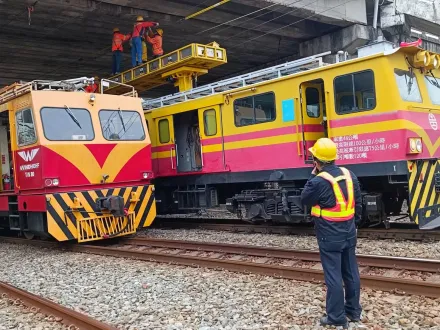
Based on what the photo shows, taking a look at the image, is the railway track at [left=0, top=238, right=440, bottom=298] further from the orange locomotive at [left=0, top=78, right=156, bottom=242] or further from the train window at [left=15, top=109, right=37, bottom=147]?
the train window at [left=15, top=109, right=37, bottom=147]

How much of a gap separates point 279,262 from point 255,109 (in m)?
3.98

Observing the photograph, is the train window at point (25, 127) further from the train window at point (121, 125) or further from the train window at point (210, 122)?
the train window at point (210, 122)

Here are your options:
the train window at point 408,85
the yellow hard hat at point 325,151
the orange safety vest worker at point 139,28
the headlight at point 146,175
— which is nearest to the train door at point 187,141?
the headlight at point 146,175

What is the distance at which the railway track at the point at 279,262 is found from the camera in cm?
557

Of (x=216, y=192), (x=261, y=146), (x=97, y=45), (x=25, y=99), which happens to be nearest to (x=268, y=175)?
(x=261, y=146)

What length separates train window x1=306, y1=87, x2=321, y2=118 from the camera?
9.62 m

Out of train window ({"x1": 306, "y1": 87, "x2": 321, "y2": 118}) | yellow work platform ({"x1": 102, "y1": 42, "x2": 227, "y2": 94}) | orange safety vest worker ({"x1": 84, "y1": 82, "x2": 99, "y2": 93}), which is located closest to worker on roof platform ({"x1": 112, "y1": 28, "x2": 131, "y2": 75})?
yellow work platform ({"x1": 102, "y1": 42, "x2": 227, "y2": 94})

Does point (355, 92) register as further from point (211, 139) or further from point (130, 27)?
point (130, 27)

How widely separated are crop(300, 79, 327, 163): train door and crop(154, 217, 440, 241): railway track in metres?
1.71

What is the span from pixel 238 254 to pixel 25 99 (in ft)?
16.7

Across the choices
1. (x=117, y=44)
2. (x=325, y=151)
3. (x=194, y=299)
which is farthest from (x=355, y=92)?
(x=117, y=44)

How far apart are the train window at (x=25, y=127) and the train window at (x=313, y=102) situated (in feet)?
17.4

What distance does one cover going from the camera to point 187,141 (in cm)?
1262

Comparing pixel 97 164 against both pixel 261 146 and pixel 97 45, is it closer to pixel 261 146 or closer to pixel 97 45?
pixel 261 146
